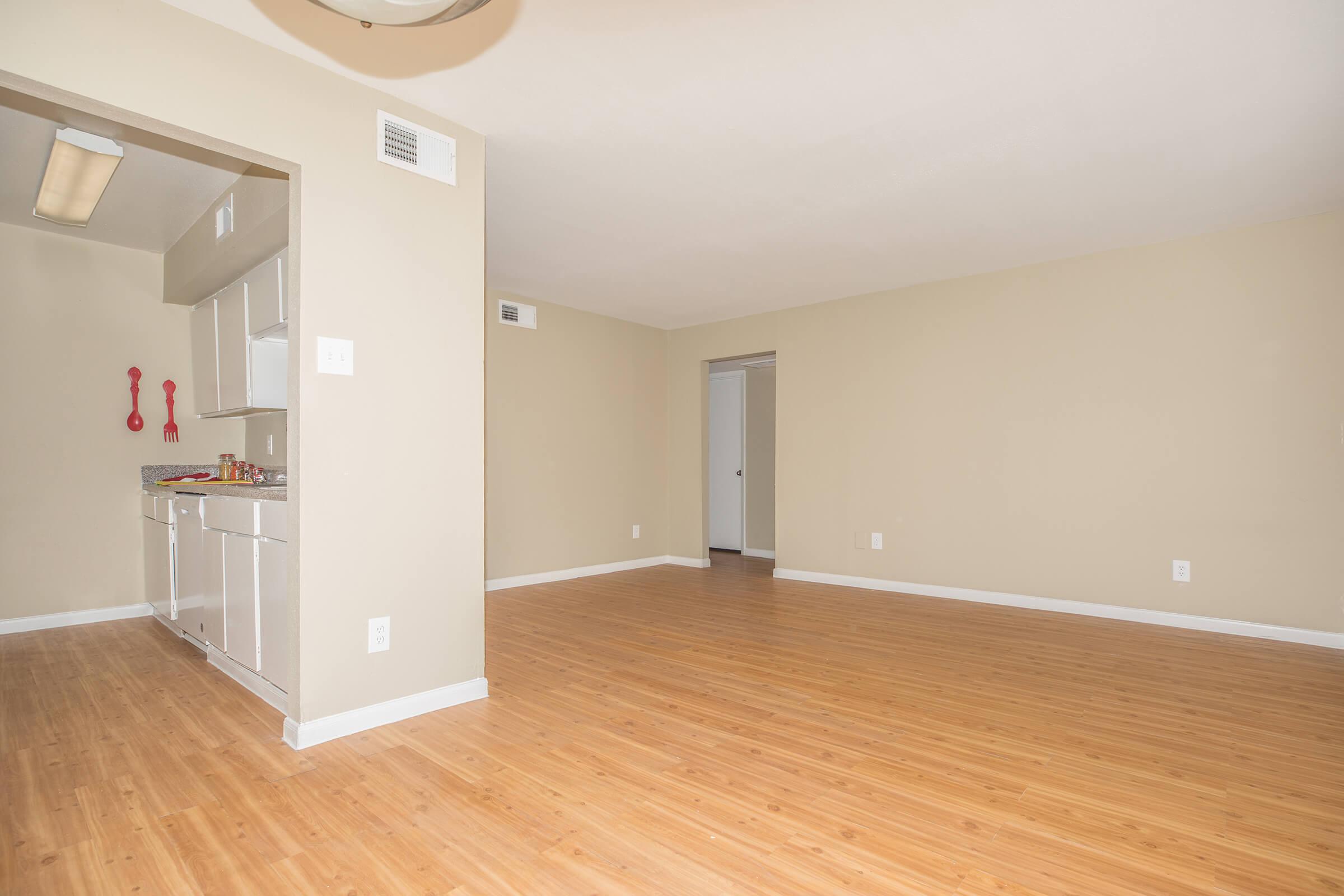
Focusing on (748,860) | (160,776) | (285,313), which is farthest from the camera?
(285,313)

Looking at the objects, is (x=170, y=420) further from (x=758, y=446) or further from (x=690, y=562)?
(x=758, y=446)

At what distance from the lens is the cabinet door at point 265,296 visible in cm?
318

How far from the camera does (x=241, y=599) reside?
2920mm

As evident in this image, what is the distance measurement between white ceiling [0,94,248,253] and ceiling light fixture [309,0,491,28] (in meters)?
1.94

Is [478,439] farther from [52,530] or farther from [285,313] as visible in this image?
[52,530]

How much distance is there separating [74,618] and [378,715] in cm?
316

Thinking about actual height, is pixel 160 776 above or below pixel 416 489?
below

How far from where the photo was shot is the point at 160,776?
7.02 feet

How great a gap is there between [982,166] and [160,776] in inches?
164

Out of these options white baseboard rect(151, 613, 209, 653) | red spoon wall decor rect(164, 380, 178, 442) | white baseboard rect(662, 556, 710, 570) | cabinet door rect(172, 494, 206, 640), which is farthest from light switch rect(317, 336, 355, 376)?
white baseboard rect(662, 556, 710, 570)

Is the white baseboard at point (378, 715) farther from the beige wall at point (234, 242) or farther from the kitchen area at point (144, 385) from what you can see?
the beige wall at point (234, 242)

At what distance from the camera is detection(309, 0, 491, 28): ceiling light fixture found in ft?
4.75

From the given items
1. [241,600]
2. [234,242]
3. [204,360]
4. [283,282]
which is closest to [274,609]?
[241,600]

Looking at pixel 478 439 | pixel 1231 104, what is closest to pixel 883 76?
pixel 1231 104
